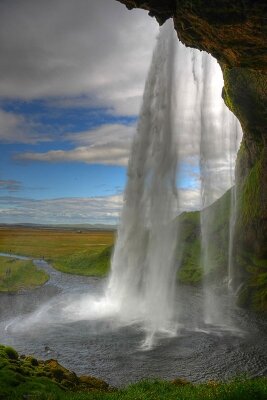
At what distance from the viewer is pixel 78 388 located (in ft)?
61.2

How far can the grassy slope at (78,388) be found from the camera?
1427cm

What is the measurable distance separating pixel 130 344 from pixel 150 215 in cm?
1747

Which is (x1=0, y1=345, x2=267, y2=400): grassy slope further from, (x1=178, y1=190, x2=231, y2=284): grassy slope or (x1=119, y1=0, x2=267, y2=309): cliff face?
(x1=178, y1=190, x2=231, y2=284): grassy slope

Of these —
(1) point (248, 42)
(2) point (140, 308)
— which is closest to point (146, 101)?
(2) point (140, 308)

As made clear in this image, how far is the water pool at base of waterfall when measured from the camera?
23.5 m

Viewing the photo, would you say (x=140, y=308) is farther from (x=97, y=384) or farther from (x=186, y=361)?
(x=97, y=384)

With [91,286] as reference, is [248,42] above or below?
above

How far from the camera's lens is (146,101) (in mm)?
45844

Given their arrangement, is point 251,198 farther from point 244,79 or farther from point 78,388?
point 78,388

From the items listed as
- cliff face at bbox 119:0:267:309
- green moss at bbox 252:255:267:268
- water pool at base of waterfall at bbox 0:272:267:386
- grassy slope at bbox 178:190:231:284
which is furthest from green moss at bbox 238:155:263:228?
water pool at base of waterfall at bbox 0:272:267:386

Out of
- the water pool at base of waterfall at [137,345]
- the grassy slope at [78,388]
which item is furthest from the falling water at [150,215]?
the grassy slope at [78,388]

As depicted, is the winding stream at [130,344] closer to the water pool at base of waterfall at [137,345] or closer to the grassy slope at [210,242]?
the water pool at base of waterfall at [137,345]

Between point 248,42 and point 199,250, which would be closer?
point 248,42

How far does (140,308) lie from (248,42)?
29.3 meters
